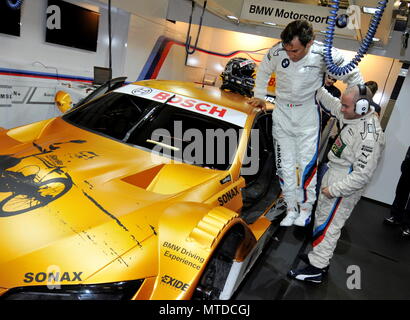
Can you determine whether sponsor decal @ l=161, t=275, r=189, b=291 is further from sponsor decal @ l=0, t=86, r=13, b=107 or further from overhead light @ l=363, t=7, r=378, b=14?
overhead light @ l=363, t=7, r=378, b=14

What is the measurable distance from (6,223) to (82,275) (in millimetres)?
405

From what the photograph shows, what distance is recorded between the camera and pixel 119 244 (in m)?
1.31

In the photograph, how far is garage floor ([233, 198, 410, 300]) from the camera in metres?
2.70

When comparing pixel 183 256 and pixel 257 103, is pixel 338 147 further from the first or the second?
pixel 183 256

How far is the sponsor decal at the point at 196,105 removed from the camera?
2.43 metres

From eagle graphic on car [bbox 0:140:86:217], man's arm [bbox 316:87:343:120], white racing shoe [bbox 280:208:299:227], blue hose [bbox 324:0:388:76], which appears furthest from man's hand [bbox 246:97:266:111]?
eagle graphic on car [bbox 0:140:86:217]

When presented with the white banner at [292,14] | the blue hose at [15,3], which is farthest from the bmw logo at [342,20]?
the blue hose at [15,3]

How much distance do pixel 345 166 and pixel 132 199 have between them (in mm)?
1830

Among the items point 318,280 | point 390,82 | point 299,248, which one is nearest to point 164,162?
point 318,280

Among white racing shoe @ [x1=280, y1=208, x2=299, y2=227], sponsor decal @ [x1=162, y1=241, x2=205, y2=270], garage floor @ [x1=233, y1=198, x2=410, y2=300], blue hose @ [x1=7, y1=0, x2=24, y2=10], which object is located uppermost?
blue hose @ [x1=7, y1=0, x2=24, y2=10]

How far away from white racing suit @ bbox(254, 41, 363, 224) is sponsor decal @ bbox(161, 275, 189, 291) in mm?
1813

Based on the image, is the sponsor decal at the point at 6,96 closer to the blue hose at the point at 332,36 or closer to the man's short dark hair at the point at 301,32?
the man's short dark hair at the point at 301,32

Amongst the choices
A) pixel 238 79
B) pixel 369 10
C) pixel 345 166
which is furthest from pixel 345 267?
pixel 369 10

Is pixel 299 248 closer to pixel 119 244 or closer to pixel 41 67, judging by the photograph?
pixel 119 244
